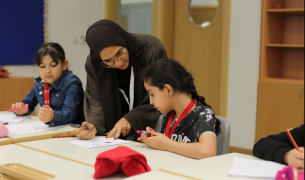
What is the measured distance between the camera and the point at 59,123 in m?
1.96

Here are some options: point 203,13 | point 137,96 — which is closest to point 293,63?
point 203,13

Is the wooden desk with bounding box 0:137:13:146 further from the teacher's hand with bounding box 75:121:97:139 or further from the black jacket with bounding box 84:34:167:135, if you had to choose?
the black jacket with bounding box 84:34:167:135

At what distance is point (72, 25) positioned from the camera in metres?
4.81

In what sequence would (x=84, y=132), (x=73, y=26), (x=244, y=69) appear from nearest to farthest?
(x=84, y=132), (x=244, y=69), (x=73, y=26)

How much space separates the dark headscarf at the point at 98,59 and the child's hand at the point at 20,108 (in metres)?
0.62

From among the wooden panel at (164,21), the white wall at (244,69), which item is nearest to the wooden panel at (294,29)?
the white wall at (244,69)

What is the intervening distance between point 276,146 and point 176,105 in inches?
22.0

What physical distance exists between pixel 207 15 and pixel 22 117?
246 centimetres

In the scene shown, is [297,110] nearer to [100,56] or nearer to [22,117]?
Result: [100,56]

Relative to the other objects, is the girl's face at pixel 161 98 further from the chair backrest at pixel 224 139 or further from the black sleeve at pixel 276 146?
the black sleeve at pixel 276 146

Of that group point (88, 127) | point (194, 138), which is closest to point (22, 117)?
point (88, 127)

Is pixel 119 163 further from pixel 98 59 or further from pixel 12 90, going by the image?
pixel 12 90

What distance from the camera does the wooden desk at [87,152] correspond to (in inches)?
49.1

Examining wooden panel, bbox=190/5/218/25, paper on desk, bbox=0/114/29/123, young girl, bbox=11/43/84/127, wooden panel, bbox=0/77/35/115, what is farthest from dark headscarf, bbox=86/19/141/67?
wooden panel, bbox=0/77/35/115
